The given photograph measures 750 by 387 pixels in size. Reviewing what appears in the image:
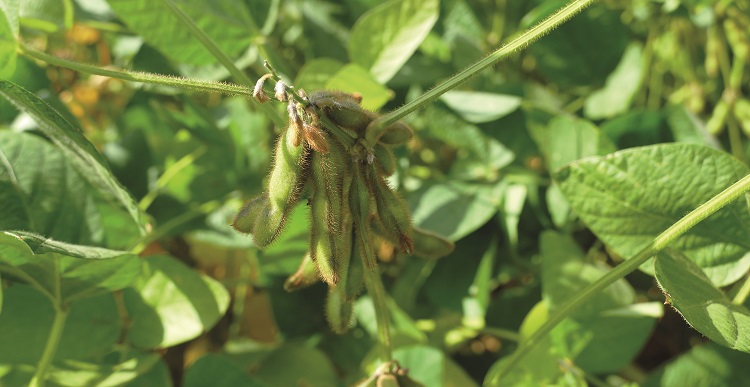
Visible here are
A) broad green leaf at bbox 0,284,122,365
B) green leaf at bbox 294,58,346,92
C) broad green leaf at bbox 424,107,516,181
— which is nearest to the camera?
broad green leaf at bbox 0,284,122,365

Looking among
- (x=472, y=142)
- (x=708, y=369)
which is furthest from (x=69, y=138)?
(x=708, y=369)

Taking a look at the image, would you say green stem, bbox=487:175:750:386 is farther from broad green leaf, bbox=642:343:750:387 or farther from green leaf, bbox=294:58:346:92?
green leaf, bbox=294:58:346:92

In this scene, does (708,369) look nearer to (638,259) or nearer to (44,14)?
(638,259)

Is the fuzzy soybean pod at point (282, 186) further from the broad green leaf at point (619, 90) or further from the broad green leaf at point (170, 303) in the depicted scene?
the broad green leaf at point (619, 90)

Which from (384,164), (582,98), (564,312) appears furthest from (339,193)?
(582,98)

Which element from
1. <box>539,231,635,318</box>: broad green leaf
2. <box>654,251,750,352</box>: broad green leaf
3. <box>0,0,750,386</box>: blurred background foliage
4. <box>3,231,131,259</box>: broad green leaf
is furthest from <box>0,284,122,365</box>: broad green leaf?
<box>654,251,750,352</box>: broad green leaf

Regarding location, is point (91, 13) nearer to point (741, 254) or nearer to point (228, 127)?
point (228, 127)

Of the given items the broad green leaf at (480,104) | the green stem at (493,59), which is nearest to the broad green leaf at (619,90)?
the broad green leaf at (480,104)
